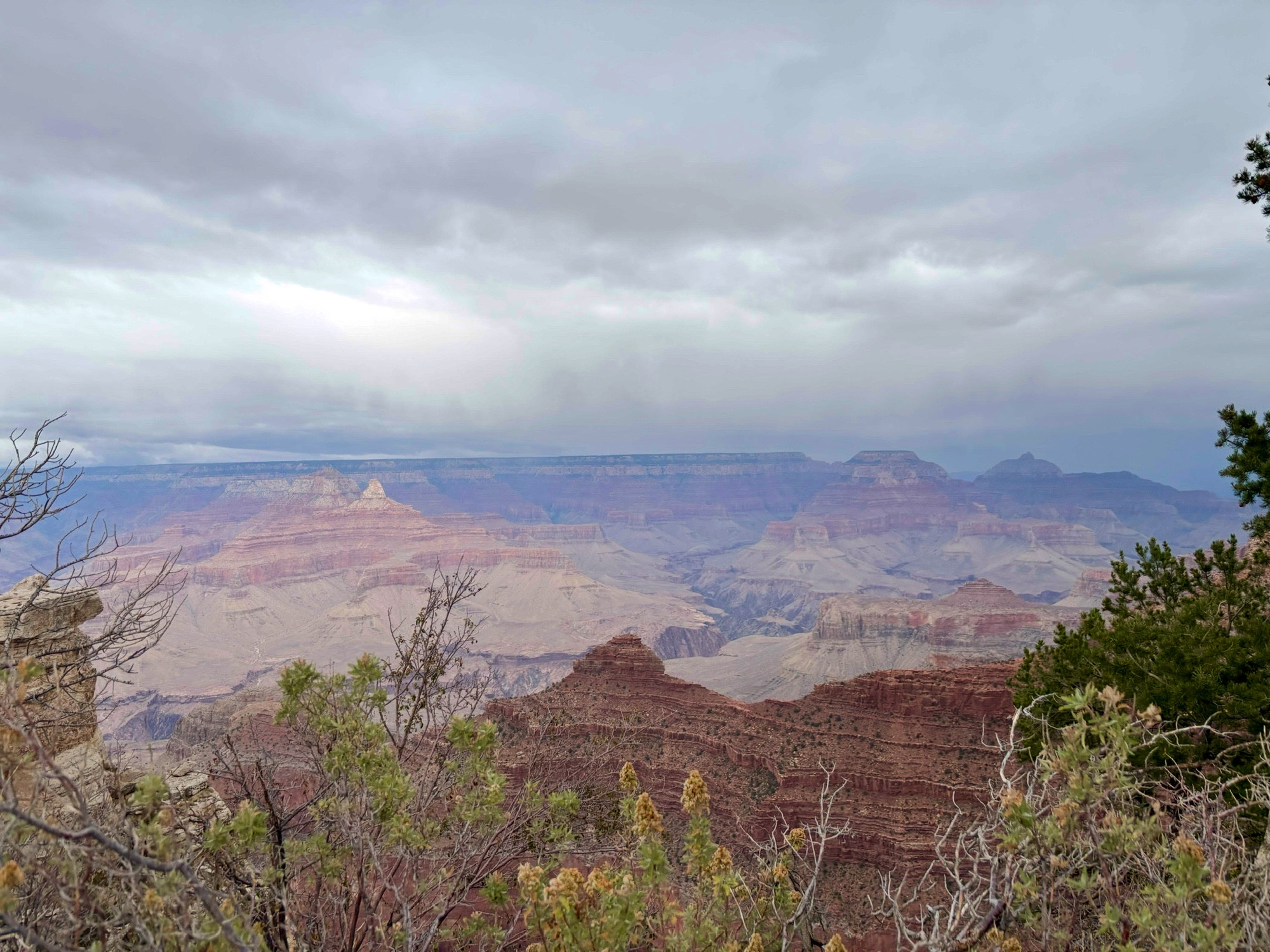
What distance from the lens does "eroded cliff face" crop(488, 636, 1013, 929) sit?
38938mm

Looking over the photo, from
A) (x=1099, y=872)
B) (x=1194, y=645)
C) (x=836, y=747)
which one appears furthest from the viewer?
(x=836, y=747)

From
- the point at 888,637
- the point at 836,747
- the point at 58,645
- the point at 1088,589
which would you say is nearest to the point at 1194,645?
the point at 58,645

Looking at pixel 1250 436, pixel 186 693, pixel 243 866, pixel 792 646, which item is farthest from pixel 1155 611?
pixel 186 693

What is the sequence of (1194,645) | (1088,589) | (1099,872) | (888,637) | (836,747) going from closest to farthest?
(1099,872) → (1194,645) → (836,747) → (888,637) → (1088,589)

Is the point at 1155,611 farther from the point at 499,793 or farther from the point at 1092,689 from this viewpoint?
the point at 499,793

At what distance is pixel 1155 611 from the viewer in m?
15.6

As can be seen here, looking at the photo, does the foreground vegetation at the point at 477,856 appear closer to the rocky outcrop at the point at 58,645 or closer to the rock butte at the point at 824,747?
the rocky outcrop at the point at 58,645

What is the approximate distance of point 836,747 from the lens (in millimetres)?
46219

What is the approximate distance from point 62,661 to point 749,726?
157ft

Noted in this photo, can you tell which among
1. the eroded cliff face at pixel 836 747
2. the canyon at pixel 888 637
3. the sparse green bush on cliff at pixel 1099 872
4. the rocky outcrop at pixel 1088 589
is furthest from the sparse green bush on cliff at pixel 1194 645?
the rocky outcrop at pixel 1088 589

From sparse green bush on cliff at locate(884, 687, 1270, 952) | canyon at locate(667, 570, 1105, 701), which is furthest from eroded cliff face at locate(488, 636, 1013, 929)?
canyon at locate(667, 570, 1105, 701)

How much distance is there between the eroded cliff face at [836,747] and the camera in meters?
38.9

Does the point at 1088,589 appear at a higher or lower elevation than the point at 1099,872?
lower

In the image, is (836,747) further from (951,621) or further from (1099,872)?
(951,621)
